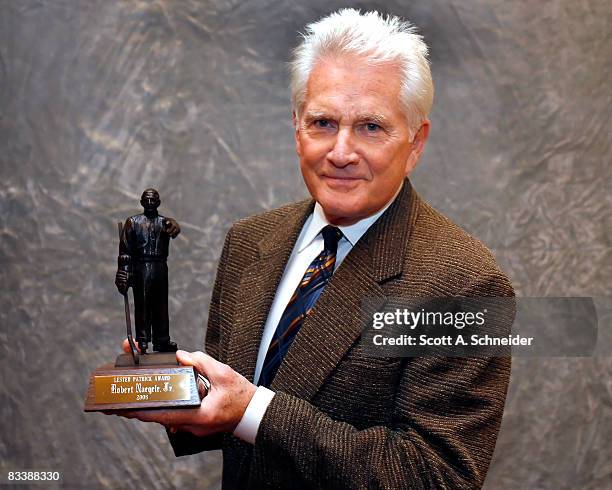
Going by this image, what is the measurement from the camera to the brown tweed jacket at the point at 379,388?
1374mm

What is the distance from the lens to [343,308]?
1470mm

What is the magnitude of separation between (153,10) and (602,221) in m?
1.32

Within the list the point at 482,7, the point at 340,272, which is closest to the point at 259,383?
the point at 340,272

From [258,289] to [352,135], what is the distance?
1.05 ft

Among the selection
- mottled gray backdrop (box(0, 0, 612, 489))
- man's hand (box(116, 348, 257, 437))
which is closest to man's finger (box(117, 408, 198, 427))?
man's hand (box(116, 348, 257, 437))

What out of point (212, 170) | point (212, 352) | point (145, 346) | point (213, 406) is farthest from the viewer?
point (212, 170)

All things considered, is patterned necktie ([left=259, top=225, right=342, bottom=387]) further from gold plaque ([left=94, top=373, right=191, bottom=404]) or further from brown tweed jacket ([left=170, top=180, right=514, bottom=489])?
gold plaque ([left=94, top=373, right=191, bottom=404])

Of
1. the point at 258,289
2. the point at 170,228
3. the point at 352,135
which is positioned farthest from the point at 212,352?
the point at 352,135

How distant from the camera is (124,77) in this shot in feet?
8.13

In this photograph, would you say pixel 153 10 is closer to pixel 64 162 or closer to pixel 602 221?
pixel 64 162

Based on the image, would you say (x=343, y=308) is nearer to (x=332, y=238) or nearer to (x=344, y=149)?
(x=332, y=238)

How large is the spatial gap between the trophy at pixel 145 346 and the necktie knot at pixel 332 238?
25cm

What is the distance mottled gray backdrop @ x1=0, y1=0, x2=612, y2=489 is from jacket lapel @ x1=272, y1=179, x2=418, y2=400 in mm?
1040

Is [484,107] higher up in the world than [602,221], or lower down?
higher up
